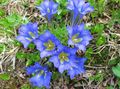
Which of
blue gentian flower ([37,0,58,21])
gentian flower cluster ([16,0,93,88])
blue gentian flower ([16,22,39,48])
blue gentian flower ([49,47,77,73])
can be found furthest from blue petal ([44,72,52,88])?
blue gentian flower ([37,0,58,21])

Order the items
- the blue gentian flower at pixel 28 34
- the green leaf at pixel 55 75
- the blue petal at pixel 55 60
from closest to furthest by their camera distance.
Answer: the blue petal at pixel 55 60 < the blue gentian flower at pixel 28 34 < the green leaf at pixel 55 75

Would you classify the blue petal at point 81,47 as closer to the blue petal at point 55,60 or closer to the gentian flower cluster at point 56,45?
the gentian flower cluster at point 56,45

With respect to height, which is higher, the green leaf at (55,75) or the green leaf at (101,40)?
the green leaf at (101,40)

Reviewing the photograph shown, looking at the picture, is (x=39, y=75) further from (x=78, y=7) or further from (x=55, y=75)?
(x=78, y=7)

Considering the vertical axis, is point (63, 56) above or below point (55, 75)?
above

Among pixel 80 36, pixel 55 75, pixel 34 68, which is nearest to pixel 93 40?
pixel 80 36

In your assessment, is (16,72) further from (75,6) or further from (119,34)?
(119,34)

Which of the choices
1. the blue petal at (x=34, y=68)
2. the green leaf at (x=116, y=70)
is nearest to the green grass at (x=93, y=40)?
the green leaf at (x=116, y=70)

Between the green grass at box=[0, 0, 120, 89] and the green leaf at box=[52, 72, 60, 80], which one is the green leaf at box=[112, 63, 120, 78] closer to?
the green grass at box=[0, 0, 120, 89]
